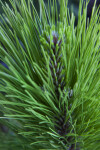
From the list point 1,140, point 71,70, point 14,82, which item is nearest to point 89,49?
point 71,70

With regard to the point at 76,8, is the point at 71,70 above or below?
below

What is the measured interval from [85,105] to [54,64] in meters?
0.11

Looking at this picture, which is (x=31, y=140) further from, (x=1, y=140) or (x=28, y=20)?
(x=28, y=20)

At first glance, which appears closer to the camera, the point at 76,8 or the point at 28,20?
the point at 28,20

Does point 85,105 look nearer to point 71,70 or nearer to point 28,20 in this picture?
point 71,70

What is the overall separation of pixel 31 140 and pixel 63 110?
0.37 ft

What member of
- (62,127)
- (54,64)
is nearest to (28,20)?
(54,64)

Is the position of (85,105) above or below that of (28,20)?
below

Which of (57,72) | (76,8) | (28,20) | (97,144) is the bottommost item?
(97,144)

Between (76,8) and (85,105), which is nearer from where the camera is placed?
(85,105)

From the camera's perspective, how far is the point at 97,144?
32 centimetres

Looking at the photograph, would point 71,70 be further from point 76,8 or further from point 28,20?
point 76,8

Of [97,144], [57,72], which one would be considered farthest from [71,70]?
[97,144]

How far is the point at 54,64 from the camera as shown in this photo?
0.98ft
